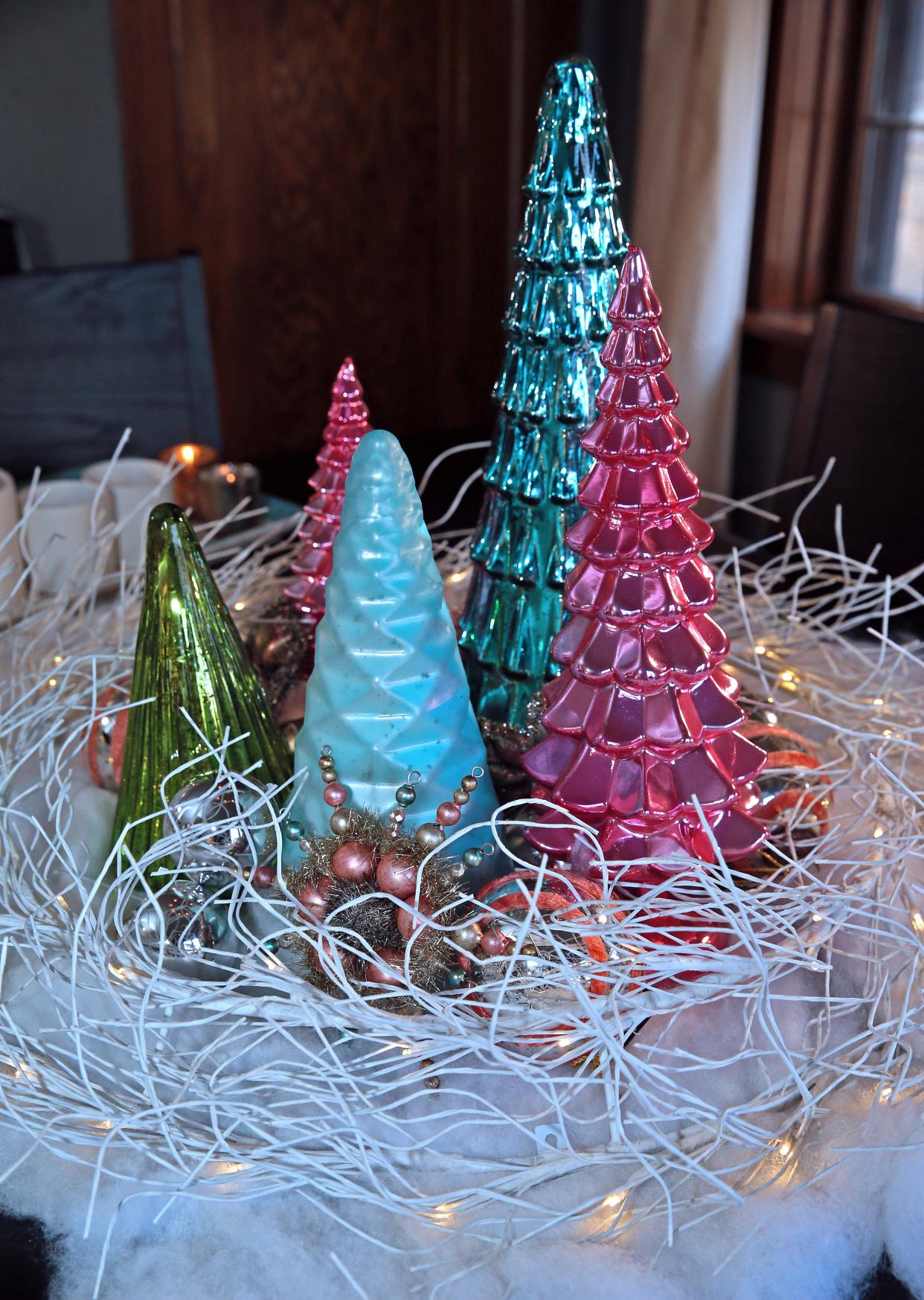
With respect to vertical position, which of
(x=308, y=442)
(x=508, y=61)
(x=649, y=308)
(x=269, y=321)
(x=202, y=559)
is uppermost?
(x=508, y=61)

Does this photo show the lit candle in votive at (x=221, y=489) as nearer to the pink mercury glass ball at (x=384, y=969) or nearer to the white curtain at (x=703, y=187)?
the pink mercury glass ball at (x=384, y=969)

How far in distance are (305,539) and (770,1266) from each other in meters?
0.42

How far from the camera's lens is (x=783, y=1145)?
43 cm

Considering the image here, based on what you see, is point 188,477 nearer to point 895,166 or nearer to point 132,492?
point 132,492

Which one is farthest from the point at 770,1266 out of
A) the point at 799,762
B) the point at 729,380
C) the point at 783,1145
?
the point at 729,380

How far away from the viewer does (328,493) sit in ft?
2.10

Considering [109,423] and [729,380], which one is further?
[729,380]

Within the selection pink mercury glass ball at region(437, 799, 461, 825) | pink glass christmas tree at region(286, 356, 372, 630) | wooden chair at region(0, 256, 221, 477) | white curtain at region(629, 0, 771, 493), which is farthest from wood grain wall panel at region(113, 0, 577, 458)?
pink mercury glass ball at region(437, 799, 461, 825)

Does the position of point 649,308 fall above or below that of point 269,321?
above

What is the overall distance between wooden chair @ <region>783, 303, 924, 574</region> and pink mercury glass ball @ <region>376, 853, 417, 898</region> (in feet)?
2.33

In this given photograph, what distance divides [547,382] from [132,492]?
1.71 ft

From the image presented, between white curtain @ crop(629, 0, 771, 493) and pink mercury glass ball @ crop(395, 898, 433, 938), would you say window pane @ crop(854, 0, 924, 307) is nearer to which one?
white curtain @ crop(629, 0, 771, 493)

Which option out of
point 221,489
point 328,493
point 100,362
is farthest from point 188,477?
point 328,493

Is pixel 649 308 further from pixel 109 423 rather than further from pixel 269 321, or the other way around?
pixel 269 321
